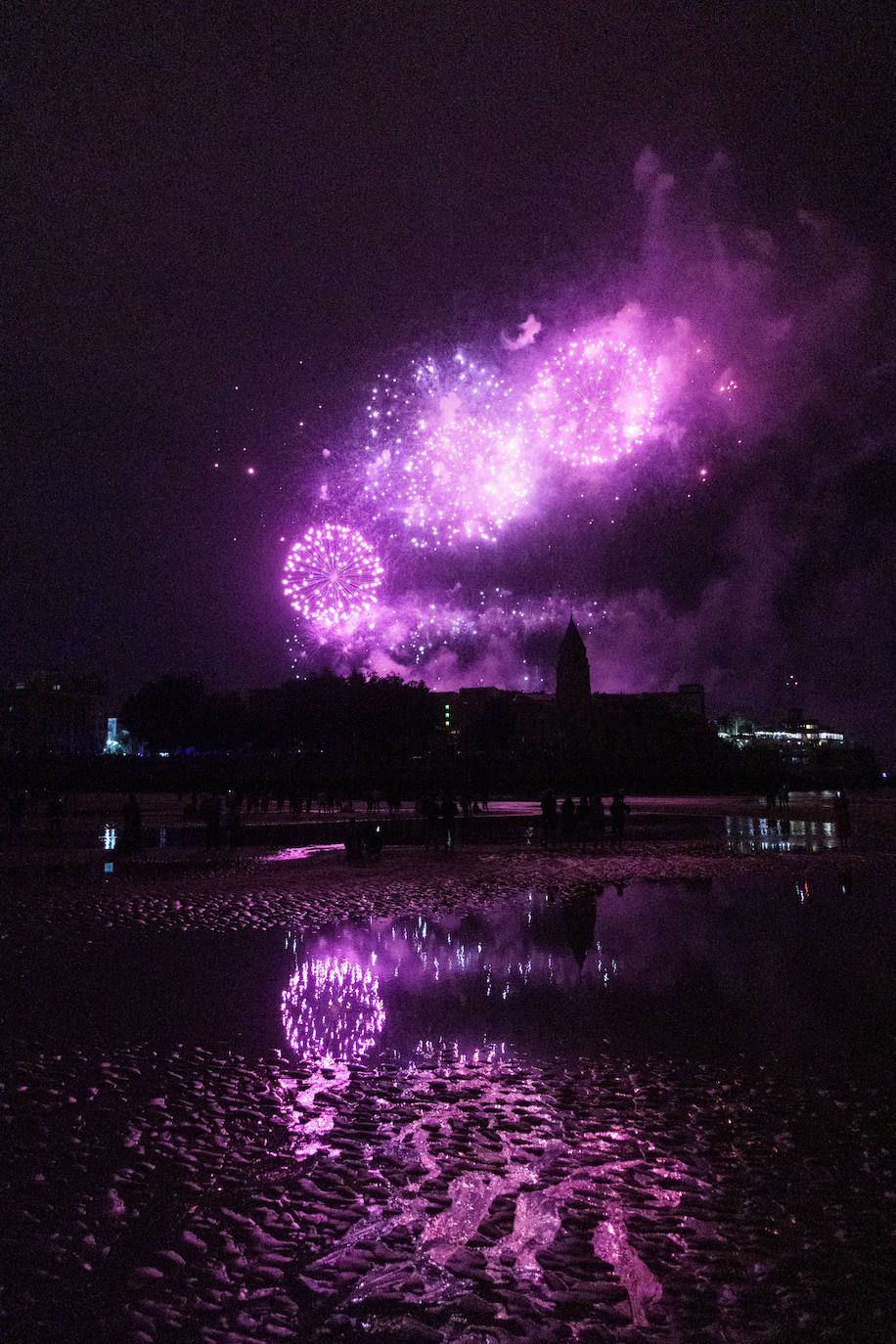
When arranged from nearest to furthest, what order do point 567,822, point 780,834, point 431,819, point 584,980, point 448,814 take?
point 584,980
point 448,814
point 431,819
point 780,834
point 567,822

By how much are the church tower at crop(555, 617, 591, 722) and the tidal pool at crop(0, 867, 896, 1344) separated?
457ft

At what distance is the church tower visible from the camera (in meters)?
150

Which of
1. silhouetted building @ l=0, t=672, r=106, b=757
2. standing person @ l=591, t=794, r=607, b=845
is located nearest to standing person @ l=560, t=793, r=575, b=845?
standing person @ l=591, t=794, r=607, b=845

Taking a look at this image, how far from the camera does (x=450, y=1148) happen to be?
5977 millimetres

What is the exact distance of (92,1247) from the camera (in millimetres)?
4738

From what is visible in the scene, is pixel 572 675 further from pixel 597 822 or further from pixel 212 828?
pixel 212 828

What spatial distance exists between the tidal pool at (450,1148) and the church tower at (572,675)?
139 metres

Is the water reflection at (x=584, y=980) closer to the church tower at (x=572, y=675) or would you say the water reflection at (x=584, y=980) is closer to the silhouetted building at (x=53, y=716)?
the church tower at (x=572, y=675)

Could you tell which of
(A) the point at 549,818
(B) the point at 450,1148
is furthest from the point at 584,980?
(A) the point at 549,818

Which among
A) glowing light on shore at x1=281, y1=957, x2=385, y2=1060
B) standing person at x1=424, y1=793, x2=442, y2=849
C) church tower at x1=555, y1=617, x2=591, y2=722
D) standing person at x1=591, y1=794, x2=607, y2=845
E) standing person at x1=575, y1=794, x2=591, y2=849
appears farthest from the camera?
church tower at x1=555, y1=617, x2=591, y2=722

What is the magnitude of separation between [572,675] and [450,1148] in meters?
146

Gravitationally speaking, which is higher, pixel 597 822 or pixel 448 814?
pixel 448 814

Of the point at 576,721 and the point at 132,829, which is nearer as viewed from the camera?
the point at 132,829

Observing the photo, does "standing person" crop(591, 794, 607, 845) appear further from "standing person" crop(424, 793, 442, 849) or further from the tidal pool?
the tidal pool
